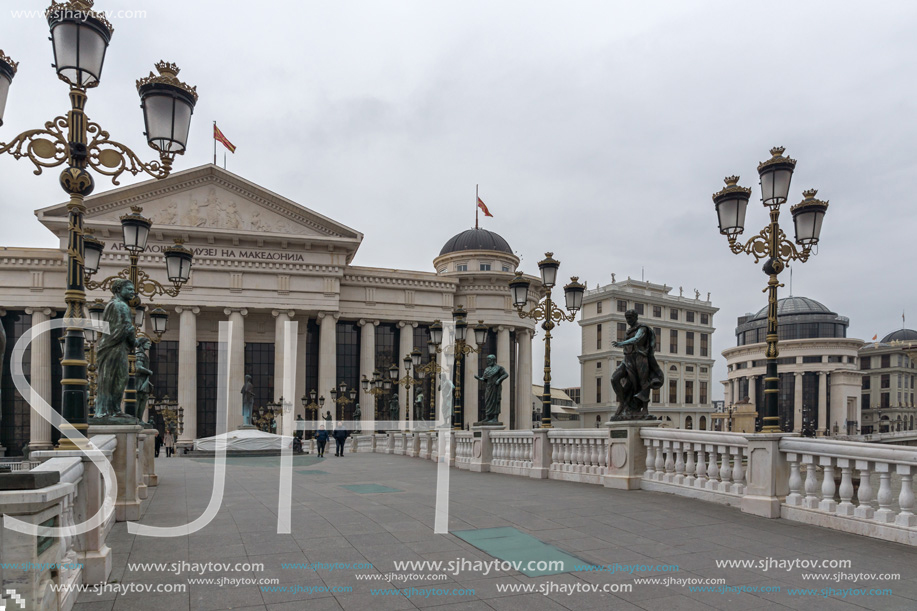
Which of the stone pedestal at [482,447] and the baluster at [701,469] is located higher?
the baluster at [701,469]

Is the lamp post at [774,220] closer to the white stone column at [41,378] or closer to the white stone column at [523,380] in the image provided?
the white stone column at [41,378]

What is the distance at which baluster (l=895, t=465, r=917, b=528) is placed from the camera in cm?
727

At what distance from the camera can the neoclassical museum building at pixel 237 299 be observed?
4900cm

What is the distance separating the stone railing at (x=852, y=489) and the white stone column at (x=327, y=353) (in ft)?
154

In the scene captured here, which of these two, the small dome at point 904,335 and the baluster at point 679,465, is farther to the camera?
the small dome at point 904,335

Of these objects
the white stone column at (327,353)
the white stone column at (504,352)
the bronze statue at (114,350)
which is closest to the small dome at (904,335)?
the white stone column at (504,352)

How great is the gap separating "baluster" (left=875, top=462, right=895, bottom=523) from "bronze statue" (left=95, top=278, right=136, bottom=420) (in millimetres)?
10836

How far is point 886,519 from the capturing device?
7.51 metres

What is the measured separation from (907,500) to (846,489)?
0.78m

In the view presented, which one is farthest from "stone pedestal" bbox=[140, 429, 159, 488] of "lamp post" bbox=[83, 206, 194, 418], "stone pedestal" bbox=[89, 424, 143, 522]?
"stone pedestal" bbox=[89, 424, 143, 522]

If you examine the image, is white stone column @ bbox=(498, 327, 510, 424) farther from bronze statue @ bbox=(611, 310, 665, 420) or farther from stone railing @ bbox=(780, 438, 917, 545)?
stone railing @ bbox=(780, 438, 917, 545)

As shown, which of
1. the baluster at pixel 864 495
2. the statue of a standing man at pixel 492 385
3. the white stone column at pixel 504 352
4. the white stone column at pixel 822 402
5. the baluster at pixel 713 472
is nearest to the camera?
the baluster at pixel 864 495

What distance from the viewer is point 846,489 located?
805cm

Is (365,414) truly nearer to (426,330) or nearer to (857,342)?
(426,330)
